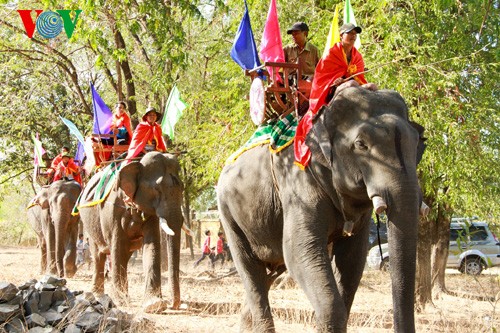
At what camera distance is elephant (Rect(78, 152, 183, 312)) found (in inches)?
397

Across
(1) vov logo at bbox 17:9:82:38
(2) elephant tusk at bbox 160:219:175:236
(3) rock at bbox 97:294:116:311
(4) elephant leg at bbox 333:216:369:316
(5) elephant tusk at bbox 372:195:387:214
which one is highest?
(1) vov logo at bbox 17:9:82:38

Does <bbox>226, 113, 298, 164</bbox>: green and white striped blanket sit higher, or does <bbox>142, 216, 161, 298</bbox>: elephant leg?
<bbox>226, 113, 298, 164</bbox>: green and white striped blanket

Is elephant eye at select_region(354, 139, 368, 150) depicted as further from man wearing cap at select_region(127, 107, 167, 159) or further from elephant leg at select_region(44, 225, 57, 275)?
elephant leg at select_region(44, 225, 57, 275)

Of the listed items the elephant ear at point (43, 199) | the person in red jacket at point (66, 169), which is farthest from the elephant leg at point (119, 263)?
the elephant ear at point (43, 199)

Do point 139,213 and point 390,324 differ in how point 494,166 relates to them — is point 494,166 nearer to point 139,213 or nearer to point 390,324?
point 390,324

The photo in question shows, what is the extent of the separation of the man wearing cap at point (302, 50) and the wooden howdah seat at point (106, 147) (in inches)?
212

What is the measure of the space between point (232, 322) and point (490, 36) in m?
5.80

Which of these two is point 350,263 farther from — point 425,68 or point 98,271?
point 98,271

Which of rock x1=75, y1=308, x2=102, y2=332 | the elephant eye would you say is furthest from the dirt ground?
the elephant eye

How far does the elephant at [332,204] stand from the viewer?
491 cm

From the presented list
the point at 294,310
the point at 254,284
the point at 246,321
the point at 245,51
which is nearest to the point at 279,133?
the point at 245,51

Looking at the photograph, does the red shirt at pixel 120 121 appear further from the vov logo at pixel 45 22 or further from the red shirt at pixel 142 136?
the vov logo at pixel 45 22

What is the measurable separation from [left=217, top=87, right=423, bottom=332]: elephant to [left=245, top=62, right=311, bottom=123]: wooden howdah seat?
16.4 inches

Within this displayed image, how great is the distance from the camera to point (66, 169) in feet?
54.4
